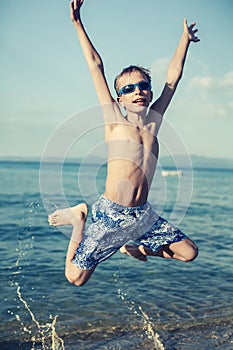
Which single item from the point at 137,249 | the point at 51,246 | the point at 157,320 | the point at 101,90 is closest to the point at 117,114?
the point at 101,90

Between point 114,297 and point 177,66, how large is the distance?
538 cm

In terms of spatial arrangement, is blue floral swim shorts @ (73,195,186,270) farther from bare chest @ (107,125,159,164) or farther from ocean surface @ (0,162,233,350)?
bare chest @ (107,125,159,164)

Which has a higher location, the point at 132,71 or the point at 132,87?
the point at 132,71

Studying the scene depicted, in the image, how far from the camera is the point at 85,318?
26.4 feet

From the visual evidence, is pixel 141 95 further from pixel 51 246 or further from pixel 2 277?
pixel 51 246

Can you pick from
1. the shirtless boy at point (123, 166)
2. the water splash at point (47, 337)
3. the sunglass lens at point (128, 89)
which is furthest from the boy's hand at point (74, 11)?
the water splash at point (47, 337)

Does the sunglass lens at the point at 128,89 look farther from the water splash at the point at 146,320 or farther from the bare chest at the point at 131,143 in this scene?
the water splash at the point at 146,320

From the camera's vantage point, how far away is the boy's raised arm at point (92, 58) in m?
5.10

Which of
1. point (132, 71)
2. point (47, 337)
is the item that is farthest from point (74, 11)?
point (47, 337)

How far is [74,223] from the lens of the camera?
5492 millimetres

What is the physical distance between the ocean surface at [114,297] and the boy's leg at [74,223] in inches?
11.3

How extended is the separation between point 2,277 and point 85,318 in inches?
117

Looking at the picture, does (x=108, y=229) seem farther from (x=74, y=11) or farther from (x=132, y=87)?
(x=74, y=11)

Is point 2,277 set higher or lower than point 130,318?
lower
